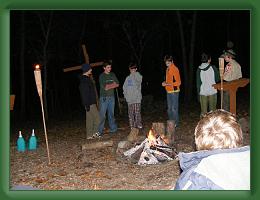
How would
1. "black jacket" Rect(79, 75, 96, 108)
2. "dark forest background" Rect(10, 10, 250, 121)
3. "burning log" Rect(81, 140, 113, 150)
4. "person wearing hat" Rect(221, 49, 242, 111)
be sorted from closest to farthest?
"burning log" Rect(81, 140, 113, 150)
"person wearing hat" Rect(221, 49, 242, 111)
"black jacket" Rect(79, 75, 96, 108)
"dark forest background" Rect(10, 10, 250, 121)

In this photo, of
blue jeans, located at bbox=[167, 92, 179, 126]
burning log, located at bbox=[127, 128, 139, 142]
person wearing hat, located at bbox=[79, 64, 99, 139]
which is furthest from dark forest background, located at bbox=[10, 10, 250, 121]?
burning log, located at bbox=[127, 128, 139, 142]

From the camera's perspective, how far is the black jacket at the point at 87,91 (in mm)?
9734

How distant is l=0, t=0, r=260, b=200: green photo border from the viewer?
4.27 feet

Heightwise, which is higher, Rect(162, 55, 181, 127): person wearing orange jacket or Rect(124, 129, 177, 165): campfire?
Rect(162, 55, 181, 127): person wearing orange jacket

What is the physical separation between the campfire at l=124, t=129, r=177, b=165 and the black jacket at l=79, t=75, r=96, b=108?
205cm

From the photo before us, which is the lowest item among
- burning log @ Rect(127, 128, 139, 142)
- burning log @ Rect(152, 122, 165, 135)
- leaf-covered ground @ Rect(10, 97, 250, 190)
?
leaf-covered ground @ Rect(10, 97, 250, 190)

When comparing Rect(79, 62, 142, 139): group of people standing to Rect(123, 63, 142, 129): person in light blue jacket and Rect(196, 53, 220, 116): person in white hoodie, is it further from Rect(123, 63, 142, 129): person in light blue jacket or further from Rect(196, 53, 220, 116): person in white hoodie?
Rect(196, 53, 220, 116): person in white hoodie

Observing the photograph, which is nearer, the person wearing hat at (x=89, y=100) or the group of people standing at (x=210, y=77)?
the group of people standing at (x=210, y=77)

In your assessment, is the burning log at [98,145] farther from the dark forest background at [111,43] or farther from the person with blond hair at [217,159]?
A: the dark forest background at [111,43]

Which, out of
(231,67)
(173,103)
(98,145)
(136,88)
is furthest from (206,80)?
(98,145)

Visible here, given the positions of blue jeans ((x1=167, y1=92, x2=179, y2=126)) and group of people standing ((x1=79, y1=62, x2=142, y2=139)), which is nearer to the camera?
group of people standing ((x1=79, y1=62, x2=142, y2=139))

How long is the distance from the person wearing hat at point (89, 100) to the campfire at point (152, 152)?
2.05 meters
